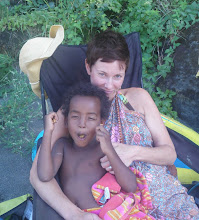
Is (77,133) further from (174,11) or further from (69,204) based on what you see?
(174,11)

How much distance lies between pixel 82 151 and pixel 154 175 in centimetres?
54

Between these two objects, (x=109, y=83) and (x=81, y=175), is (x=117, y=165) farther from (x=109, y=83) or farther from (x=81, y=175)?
→ (x=109, y=83)

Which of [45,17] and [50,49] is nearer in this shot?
[50,49]

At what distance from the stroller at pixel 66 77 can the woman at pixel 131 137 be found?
0.40 meters

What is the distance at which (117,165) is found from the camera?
1.82 metres

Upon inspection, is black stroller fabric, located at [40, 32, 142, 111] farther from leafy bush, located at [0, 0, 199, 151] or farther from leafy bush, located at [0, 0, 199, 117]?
leafy bush, located at [0, 0, 199, 117]

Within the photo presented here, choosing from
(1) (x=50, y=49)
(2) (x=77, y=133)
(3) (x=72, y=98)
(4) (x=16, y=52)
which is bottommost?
(4) (x=16, y=52)

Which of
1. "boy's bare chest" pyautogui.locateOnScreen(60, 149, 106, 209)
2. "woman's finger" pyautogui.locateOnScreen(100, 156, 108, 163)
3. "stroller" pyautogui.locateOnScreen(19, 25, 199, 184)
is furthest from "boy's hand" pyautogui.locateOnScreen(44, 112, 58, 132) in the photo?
"stroller" pyautogui.locateOnScreen(19, 25, 199, 184)

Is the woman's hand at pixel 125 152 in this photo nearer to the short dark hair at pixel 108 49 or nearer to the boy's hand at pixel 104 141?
the boy's hand at pixel 104 141

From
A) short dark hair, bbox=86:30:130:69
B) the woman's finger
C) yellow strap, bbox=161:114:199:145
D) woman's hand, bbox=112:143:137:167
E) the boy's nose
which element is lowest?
yellow strap, bbox=161:114:199:145

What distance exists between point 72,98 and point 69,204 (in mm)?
728

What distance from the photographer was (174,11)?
4281 millimetres

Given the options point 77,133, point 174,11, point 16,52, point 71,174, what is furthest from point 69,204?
point 16,52

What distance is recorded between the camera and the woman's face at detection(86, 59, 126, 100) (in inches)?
82.7
